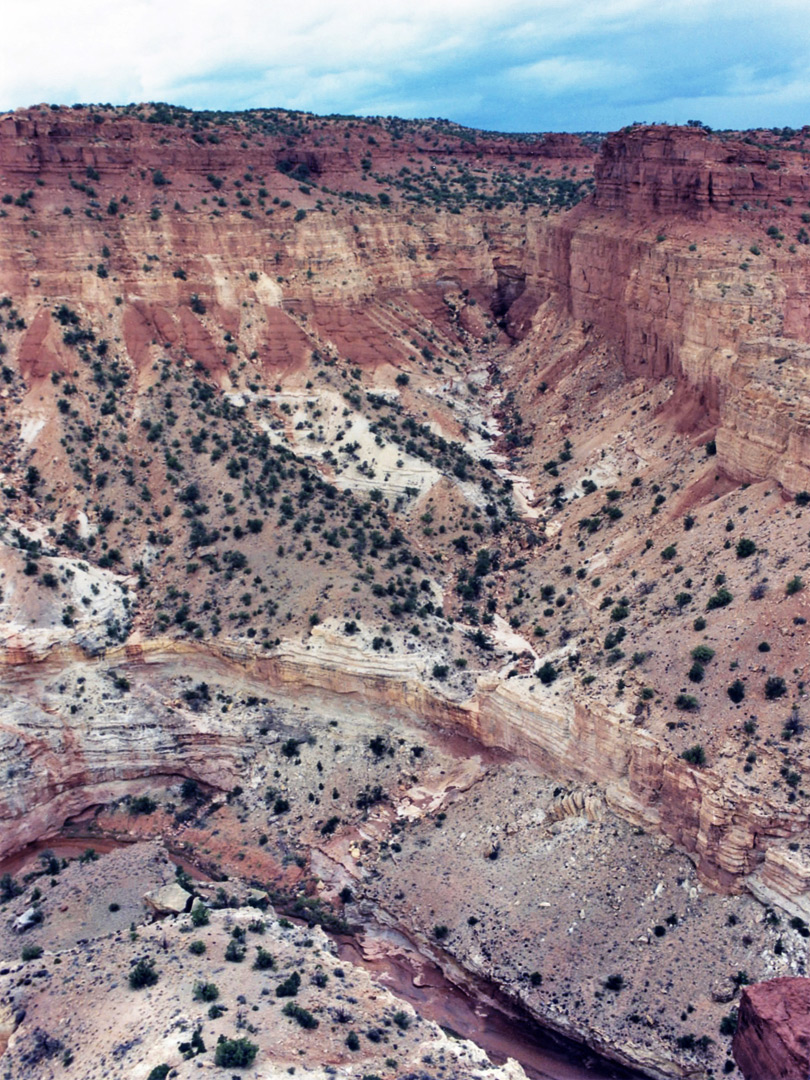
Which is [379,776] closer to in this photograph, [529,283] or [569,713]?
[569,713]

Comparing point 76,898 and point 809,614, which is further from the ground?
point 809,614

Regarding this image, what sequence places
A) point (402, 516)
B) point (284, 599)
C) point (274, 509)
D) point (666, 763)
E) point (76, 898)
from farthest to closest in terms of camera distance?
point (402, 516) < point (274, 509) < point (284, 599) < point (76, 898) < point (666, 763)

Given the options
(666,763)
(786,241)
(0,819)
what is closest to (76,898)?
(0,819)

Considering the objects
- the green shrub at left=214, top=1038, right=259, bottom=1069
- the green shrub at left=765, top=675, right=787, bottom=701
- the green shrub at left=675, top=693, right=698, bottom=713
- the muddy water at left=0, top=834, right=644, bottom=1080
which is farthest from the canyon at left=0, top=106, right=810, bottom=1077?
the green shrub at left=214, top=1038, right=259, bottom=1069

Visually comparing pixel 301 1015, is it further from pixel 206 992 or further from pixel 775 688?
pixel 775 688

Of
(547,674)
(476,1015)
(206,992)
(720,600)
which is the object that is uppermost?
(720,600)

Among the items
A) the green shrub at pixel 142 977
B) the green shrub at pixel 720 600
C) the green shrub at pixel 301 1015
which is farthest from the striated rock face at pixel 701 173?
the green shrub at pixel 142 977

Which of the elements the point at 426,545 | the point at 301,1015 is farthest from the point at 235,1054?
the point at 426,545
